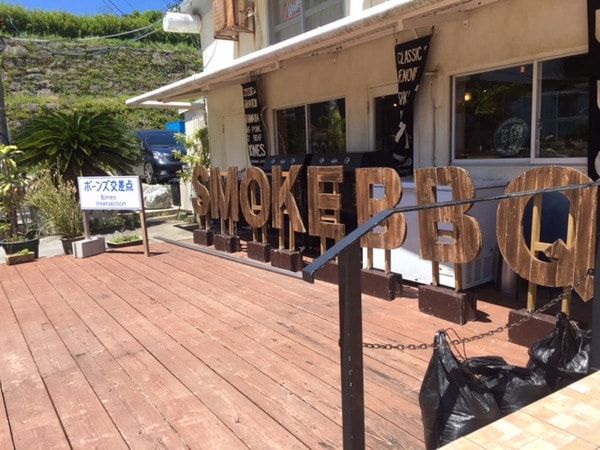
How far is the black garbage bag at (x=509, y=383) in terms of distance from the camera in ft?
6.66

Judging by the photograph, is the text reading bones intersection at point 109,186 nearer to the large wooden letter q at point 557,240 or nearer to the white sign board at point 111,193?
the white sign board at point 111,193

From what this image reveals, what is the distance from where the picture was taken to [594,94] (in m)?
3.69

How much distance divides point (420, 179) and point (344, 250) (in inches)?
101

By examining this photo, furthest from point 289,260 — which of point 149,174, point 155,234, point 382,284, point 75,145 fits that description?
point 149,174

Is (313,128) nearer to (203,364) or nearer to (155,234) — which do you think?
(155,234)

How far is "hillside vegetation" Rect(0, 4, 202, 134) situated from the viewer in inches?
798

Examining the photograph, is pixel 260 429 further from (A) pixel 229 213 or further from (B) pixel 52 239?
(B) pixel 52 239

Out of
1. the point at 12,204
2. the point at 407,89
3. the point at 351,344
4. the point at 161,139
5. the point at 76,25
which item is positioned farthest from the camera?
the point at 76,25

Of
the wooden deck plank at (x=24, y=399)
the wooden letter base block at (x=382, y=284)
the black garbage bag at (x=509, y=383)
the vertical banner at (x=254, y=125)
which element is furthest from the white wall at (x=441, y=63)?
the wooden deck plank at (x=24, y=399)

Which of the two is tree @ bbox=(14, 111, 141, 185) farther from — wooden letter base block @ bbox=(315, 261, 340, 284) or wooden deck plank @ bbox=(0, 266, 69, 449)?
wooden letter base block @ bbox=(315, 261, 340, 284)

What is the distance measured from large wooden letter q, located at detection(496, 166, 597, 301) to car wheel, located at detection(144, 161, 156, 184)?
11024 mm

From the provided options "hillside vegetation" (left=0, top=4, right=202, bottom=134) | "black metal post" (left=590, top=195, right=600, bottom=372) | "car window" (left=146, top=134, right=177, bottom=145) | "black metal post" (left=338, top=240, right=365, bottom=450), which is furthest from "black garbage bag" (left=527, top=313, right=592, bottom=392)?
"hillside vegetation" (left=0, top=4, right=202, bottom=134)

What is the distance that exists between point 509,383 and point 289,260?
3.44 metres

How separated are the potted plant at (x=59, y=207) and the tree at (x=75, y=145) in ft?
2.83
